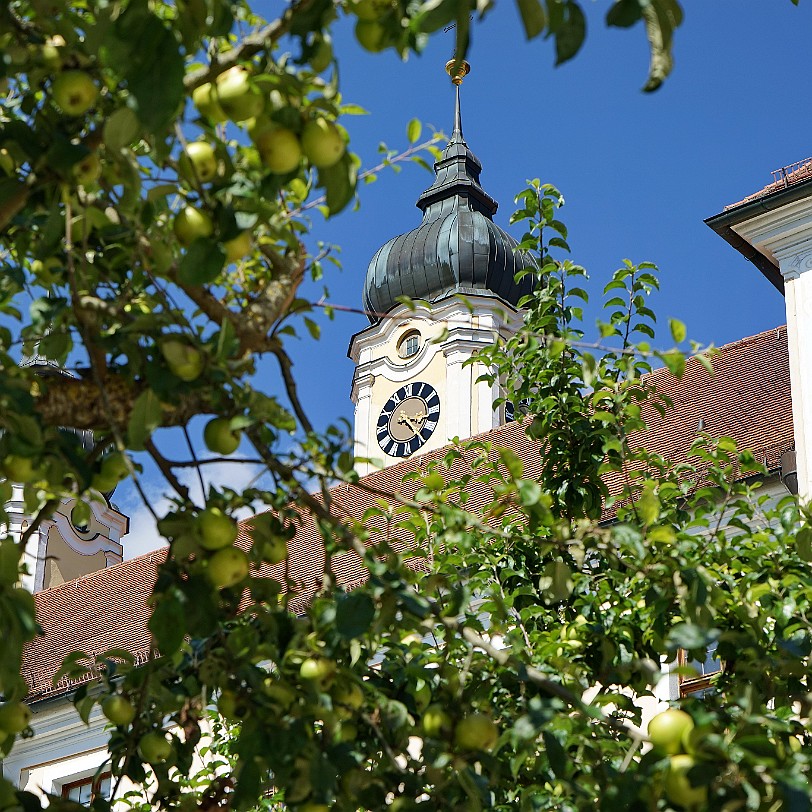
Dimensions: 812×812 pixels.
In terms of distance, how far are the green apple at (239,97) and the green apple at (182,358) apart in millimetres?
493

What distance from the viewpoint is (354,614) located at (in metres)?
2.74

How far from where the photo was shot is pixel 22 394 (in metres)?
2.59

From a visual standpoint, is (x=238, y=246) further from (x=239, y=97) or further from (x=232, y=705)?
(x=232, y=705)

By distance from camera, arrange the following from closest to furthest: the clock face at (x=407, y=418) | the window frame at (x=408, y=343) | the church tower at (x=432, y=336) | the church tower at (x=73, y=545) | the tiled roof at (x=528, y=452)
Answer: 1. the tiled roof at (x=528, y=452)
2. the church tower at (x=73, y=545)
3. the church tower at (x=432, y=336)
4. the clock face at (x=407, y=418)
5. the window frame at (x=408, y=343)

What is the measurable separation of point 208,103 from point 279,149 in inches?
7.0

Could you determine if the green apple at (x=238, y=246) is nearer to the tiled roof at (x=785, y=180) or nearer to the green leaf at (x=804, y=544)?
the green leaf at (x=804, y=544)

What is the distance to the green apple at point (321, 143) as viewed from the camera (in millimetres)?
2439

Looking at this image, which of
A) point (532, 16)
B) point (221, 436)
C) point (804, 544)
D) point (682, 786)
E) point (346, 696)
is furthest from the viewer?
point (804, 544)

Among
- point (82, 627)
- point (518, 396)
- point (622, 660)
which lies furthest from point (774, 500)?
point (82, 627)

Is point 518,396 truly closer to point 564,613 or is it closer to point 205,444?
point 564,613

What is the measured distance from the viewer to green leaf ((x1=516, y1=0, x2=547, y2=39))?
2.17 meters

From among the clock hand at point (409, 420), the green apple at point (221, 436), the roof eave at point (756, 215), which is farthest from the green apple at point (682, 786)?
the clock hand at point (409, 420)

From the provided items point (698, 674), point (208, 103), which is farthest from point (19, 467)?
point (698, 674)

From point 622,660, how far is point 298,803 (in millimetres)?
1746
